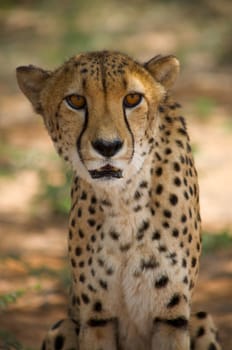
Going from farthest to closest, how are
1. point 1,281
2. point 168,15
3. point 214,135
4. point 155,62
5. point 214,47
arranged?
point 168,15 → point 214,47 → point 214,135 → point 1,281 → point 155,62

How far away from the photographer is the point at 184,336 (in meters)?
3.87

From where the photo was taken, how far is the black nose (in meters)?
3.30

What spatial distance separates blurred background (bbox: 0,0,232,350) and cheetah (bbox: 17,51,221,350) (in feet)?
2.09

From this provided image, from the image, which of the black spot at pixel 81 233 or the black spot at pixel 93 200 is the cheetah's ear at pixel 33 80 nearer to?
the black spot at pixel 93 200

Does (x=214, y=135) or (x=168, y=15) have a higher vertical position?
(x=168, y=15)

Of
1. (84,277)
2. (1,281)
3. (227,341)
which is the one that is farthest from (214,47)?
(84,277)

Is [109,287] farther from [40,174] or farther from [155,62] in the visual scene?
[40,174]

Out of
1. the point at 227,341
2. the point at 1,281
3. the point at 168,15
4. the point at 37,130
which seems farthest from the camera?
the point at 168,15

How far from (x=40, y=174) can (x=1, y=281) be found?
6.78 ft

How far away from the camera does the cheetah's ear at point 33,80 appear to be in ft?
12.5

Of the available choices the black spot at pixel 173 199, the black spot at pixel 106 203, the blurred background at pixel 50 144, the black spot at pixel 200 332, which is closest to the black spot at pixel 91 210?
the black spot at pixel 106 203

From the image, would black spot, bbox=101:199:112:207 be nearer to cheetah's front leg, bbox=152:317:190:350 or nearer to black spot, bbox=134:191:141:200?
black spot, bbox=134:191:141:200

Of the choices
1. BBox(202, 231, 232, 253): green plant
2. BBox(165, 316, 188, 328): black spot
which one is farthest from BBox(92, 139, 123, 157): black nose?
BBox(202, 231, 232, 253): green plant

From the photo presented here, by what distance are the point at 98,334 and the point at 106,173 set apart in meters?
0.87
